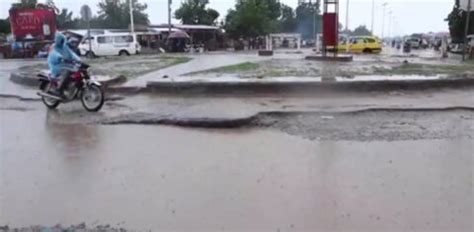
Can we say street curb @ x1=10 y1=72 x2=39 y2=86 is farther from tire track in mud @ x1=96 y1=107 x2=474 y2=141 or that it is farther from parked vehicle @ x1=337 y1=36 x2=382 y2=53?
parked vehicle @ x1=337 y1=36 x2=382 y2=53

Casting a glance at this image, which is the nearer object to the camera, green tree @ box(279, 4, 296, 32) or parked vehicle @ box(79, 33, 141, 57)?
parked vehicle @ box(79, 33, 141, 57)

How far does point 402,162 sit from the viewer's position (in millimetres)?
6109

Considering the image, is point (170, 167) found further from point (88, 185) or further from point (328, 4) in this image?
point (328, 4)

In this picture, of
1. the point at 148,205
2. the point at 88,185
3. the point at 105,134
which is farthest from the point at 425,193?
the point at 105,134

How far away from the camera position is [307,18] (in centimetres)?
10519

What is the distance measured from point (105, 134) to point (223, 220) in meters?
4.10

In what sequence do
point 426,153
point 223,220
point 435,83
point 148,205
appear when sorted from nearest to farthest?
point 223,220 < point 148,205 < point 426,153 < point 435,83

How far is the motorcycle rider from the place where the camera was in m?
10.5

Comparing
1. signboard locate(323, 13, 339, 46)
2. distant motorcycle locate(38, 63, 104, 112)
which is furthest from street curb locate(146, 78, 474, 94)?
signboard locate(323, 13, 339, 46)

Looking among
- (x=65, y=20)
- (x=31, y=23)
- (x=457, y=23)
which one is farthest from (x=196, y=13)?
(x=457, y=23)

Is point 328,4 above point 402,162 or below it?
above

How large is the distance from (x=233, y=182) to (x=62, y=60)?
6436 millimetres

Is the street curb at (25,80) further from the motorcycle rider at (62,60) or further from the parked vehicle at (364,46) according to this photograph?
the parked vehicle at (364,46)

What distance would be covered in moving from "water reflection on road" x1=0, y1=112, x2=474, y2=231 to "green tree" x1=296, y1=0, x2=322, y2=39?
9320 centimetres
